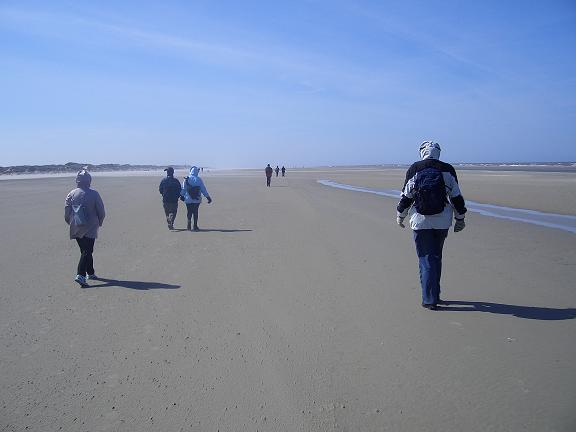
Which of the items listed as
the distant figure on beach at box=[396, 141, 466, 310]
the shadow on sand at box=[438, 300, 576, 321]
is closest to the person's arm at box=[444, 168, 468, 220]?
the distant figure on beach at box=[396, 141, 466, 310]

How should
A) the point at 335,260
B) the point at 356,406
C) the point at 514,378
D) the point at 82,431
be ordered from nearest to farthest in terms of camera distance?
the point at 82,431
the point at 356,406
the point at 514,378
the point at 335,260

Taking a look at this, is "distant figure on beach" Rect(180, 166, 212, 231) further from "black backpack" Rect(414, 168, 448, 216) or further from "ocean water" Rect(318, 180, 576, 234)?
"ocean water" Rect(318, 180, 576, 234)

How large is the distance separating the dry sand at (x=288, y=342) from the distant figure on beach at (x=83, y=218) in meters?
0.44

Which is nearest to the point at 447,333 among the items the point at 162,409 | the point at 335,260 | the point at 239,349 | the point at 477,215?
the point at 239,349

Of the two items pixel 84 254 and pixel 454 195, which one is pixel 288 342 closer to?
pixel 454 195

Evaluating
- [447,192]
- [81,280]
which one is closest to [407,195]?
[447,192]

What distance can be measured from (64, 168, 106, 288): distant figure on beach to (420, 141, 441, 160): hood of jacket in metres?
5.08

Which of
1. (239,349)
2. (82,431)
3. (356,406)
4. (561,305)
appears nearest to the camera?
(82,431)

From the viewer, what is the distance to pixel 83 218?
21.3 feet

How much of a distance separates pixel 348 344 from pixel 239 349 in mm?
1144

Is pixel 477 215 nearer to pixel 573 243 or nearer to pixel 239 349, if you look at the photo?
pixel 573 243

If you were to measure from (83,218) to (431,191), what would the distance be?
5.40 metres

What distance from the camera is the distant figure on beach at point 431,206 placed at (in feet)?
16.3

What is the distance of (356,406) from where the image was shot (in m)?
3.11
